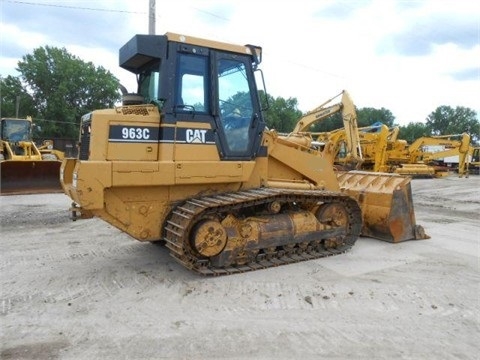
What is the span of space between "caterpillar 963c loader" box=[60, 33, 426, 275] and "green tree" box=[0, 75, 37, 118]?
42511mm

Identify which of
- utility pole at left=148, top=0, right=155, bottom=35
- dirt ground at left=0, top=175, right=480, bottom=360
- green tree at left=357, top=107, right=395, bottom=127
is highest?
green tree at left=357, top=107, right=395, bottom=127

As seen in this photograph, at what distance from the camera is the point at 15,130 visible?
54.5 feet

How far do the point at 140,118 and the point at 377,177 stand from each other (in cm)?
462

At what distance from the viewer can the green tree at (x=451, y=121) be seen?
239 feet

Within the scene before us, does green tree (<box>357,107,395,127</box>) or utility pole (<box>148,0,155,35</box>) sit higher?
green tree (<box>357,107,395,127</box>)

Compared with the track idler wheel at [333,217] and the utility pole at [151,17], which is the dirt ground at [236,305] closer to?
the track idler wheel at [333,217]

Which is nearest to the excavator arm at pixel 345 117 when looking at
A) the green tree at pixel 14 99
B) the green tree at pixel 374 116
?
the green tree at pixel 14 99

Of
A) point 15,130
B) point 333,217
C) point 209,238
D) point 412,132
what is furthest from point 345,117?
point 412,132

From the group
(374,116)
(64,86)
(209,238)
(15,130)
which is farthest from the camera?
(374,116)

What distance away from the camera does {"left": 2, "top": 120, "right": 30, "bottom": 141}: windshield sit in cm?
1658

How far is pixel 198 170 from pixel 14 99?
45.3 metres

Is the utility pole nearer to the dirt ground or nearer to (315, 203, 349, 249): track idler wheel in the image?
the dirt ground

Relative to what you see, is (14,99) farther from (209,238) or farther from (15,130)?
(209,238)

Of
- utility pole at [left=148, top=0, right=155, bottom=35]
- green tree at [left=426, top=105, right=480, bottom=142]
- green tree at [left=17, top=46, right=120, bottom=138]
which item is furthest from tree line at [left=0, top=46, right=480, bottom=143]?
green tree at [left=426, top=105, right=480, bottom=142]
